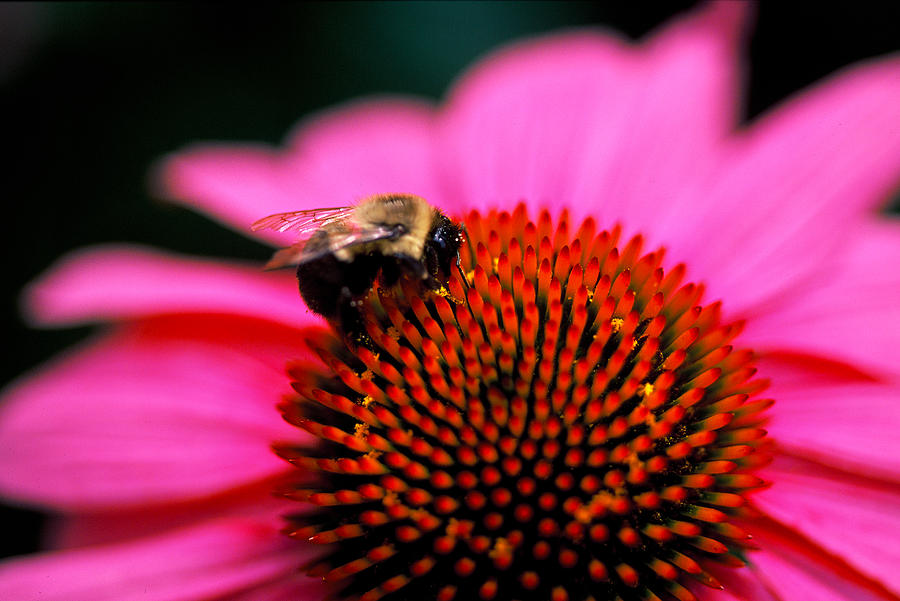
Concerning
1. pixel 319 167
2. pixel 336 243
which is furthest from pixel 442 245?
pixel 319 167

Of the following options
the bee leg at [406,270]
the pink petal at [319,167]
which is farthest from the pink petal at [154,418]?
the bee leg at [406,270]

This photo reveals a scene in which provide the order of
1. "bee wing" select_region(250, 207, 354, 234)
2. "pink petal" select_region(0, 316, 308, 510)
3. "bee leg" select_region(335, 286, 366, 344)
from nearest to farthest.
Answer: "bee leg" select_region(335, 286, 366, 344) → "bee wing" select_region(250, 207, 354, 234) → "pink petal" select_region(0, 316, 308, 510)

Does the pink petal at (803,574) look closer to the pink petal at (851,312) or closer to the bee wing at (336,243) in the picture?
the pink petal at (851,312)

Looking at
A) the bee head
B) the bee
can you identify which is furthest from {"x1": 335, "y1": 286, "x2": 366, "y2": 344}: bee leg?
the bee head

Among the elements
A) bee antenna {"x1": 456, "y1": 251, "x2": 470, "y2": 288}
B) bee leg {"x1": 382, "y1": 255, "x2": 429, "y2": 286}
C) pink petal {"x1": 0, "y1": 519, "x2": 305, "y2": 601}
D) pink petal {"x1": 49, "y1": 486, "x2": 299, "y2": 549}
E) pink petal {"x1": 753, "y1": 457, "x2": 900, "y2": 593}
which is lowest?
pink petal {"x1": 753, "y1": 457, "x2": 900, "y2": 593}

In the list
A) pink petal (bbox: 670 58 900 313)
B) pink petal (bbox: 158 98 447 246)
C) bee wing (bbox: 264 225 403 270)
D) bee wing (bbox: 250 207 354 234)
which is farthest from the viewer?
pink petal (bbox: 158 98 447 246)

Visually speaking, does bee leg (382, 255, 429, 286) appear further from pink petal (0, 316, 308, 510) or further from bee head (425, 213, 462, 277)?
pink petal (0, 316, 308, 510)

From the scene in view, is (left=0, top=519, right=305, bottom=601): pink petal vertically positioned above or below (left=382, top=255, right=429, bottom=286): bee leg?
below
